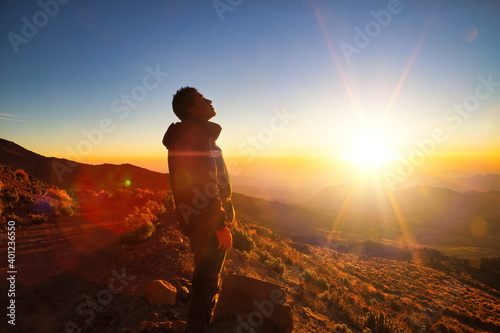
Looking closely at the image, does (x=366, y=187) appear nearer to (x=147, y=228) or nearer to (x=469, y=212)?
(x=469, y=212)

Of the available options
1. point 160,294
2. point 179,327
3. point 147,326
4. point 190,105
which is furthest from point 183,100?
point 160,294

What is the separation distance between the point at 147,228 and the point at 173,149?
559cm

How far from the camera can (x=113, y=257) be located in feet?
21.5

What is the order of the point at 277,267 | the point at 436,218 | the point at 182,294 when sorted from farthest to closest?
the point at 436,218, the point at 277,267, the point at 182,294

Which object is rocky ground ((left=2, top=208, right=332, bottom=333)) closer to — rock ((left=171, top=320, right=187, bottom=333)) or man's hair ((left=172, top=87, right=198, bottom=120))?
rock ((left=171, top=320, right=187, bottom=333))

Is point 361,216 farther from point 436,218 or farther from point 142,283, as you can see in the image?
point 142,283

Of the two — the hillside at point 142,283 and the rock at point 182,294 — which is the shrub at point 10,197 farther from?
the rock at point 182,294

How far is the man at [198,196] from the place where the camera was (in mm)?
2615

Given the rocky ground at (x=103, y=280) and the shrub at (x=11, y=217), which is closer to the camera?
the rocky ground at (x=103, y=280)

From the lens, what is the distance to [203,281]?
8.98 ft

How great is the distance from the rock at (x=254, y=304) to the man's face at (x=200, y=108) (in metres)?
3.21
